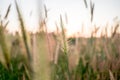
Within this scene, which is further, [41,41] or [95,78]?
[95,78]

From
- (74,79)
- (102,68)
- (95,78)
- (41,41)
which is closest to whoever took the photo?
(41,41)

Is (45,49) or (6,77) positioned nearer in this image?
(45,49)

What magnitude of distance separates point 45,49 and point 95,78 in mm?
721

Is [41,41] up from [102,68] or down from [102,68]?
up

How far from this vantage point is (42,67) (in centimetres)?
31

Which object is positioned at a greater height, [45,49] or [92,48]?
[45,49]

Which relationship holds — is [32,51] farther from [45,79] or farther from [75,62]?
[75,62]

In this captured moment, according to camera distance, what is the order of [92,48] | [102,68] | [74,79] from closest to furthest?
[74,79] → [102,68] → [92,48]

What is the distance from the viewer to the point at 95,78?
1.00 metres

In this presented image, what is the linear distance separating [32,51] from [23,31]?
0.10ft

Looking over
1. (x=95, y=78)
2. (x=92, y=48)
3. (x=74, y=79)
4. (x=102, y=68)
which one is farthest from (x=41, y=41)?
(x=92, y=48)

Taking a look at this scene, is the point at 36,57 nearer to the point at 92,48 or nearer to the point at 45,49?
the point at 45,49

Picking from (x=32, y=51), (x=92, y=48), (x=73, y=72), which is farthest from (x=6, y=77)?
(x=32, y=51)

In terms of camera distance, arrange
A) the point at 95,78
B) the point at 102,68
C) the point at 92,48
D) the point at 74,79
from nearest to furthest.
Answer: the point at 74,79
the point at 95,78
the point at 102,68
the point at 92,48
